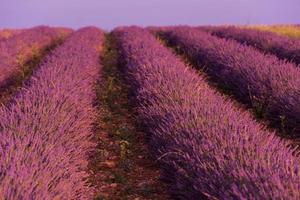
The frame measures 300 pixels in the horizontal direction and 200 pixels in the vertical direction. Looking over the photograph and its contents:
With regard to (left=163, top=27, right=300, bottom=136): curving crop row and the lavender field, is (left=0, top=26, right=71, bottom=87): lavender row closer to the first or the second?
the lavender field

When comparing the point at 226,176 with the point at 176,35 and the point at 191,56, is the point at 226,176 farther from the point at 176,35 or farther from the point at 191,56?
the point at 176,35

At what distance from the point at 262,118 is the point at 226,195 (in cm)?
439

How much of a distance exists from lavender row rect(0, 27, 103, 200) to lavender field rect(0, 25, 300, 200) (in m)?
0.01

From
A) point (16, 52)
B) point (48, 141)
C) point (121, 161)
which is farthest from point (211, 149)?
point (16, 52)

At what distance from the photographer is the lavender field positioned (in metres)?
3.44

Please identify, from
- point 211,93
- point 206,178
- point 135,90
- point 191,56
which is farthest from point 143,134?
point 191,56

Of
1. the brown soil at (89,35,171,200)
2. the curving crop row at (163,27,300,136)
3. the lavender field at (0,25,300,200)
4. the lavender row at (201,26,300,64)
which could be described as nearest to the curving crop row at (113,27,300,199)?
the lavender field at (0,25,300,200)

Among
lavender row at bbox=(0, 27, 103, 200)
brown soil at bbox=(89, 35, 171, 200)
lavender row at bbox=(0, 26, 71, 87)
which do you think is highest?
lavender row at bbox=(0, 27, 103, 200)

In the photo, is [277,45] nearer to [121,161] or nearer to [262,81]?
[262,81]

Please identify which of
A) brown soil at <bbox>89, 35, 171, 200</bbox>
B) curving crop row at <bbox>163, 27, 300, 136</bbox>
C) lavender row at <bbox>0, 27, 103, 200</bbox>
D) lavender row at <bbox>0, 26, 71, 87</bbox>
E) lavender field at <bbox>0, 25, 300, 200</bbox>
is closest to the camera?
lavender row at <bbox>0, 27, 103, 200</bbox>

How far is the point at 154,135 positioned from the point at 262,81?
3185mm

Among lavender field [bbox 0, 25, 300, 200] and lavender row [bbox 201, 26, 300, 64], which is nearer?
lavender field [bbox 0, 25, 300, 200]

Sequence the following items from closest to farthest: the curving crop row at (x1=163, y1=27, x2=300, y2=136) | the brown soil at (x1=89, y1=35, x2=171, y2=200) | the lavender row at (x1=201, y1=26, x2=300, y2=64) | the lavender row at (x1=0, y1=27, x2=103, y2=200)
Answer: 1. the lavender row at (x1=0, y1=27, x2=103, y2=200)
2. the brown soil at (x1=89, y1=35, x2=171, y2=200)
3. the curving crop row at (x1=163, y1=27, x2=300, y2=136)
4. the lavender row at (x1=201, y1=26, x2=300, y2=64)

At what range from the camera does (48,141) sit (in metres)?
4.25
